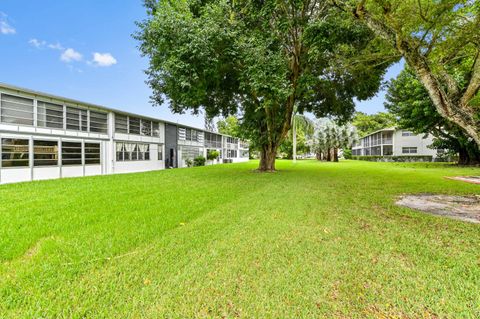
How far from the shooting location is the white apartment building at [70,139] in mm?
11969

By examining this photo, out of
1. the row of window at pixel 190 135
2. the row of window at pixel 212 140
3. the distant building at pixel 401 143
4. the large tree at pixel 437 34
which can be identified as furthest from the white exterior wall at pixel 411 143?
the large tree at pixel 437 34

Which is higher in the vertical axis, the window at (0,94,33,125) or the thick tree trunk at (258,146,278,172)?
the window at (0,94,33,125)

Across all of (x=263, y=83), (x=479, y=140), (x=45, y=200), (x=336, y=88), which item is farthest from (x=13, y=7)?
(x=479, y=140)

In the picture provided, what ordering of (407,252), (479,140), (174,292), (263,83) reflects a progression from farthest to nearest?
(263,83) < (479,140) < (407,252) < (174,292)

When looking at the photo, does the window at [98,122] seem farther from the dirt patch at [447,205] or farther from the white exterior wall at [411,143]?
the white exterior wall at [411,143]

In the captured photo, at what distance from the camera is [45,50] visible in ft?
70.3

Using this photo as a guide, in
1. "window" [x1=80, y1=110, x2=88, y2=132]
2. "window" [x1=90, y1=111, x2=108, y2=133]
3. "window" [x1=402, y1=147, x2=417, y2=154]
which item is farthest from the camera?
"window" [x1=402, y1=147, x2=417, y2=154]

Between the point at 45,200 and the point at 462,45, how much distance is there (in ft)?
41.3

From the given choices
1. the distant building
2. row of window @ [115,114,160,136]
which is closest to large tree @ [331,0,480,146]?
row of window @ [115,114,160,136]

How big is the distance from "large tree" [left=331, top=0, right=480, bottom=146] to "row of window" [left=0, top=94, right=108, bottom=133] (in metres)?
15.1

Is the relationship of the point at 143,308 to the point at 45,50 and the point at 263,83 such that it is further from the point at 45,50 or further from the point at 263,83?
the point at 45,50

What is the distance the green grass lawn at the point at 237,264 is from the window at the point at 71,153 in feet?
32.3

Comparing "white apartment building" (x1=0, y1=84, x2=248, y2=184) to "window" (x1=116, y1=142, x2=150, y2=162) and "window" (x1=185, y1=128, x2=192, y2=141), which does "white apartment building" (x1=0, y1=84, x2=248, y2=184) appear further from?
"window" (x1=185, y1=128, x2=192, y2=141)

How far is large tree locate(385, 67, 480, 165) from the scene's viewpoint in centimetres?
1969
